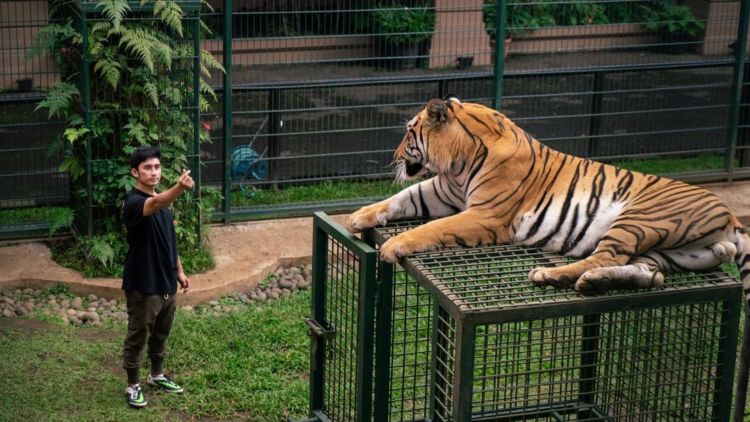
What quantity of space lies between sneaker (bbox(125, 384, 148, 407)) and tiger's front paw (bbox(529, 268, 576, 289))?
2849mm

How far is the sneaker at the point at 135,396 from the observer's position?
6.75 meters

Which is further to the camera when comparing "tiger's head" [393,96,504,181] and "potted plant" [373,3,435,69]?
"potted plant" [373,3,435,69]

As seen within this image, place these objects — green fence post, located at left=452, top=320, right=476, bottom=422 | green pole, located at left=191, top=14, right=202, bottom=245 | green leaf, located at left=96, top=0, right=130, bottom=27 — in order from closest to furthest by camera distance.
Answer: green fence post, located at left=452, top=320, right=476, bottom=422 < green leaf, located at left=96, top=0, right=130, bottom=27 < green pole, located at left=191, top=14, right=202, bottom=245

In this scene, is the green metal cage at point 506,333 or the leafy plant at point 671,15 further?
the leafy plant at point 671,15

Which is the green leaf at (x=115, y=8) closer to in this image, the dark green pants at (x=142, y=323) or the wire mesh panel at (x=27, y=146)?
the wire mesh panel at (x=27, y=146)

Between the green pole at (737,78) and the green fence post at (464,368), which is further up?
the green pole at (737,78)

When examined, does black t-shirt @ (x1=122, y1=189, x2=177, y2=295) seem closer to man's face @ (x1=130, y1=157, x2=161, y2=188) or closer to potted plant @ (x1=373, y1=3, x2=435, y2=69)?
man's face @ (x1=130, y1=157, x2=161, y2=188)

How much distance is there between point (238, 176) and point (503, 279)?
5.38 metres

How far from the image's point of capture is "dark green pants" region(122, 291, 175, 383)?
21.9 feet

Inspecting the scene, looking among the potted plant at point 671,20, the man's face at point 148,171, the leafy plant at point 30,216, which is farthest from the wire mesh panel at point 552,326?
the potted plant at point 671,20

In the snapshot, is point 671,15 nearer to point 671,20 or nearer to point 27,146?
point 671,20

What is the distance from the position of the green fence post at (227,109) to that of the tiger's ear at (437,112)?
3856mm

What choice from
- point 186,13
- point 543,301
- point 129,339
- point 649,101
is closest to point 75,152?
point 186,13

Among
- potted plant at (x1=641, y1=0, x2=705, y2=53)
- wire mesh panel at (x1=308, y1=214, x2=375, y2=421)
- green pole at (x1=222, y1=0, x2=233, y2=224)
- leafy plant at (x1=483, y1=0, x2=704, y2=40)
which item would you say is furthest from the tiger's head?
potted plant at (x1=641, y1=0, x2=705, y2=53)
